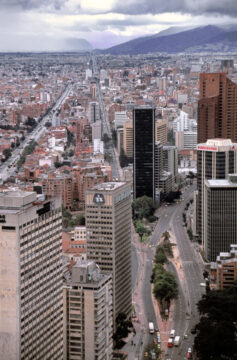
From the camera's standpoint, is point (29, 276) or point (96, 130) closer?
point (29, 276)

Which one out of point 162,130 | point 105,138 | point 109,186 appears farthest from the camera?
point 105,138

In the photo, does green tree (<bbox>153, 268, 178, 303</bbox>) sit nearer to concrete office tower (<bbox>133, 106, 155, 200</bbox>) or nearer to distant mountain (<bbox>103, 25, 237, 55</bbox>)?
concrete office tower (<bbox>133, 106, 155, 200</bbox>)

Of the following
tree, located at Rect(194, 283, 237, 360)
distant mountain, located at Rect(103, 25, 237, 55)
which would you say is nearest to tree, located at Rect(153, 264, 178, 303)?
tree, located at Rect(194, 283, 237, 360)

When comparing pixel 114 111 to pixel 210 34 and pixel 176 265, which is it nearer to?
pixel 210 34

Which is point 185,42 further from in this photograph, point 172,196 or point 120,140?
point 172,196

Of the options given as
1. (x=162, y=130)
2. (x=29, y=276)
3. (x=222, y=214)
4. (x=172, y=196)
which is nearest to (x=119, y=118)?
(x=162, y=130)

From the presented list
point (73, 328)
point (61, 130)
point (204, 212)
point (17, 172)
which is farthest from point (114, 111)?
point (73, 328)

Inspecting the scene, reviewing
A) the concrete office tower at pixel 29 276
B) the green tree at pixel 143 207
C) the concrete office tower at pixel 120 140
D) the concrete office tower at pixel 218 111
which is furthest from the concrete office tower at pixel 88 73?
the concrete office tower at pixel 29 276
